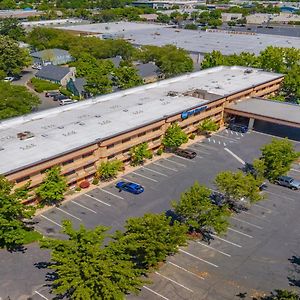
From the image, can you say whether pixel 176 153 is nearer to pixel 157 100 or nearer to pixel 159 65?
pixel 157 100

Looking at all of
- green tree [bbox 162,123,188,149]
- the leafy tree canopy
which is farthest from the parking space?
green tree [bbox 162,123,188,149]

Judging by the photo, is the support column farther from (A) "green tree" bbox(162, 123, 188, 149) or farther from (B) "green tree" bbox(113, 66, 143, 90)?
(B) "green tree" bbox(113, 66, 143, 90)

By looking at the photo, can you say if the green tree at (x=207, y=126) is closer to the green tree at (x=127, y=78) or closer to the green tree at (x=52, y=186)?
the green tree at (x=127, y=78)

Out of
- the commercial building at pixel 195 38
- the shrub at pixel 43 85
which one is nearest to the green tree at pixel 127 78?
the shrub at pixel 43 85

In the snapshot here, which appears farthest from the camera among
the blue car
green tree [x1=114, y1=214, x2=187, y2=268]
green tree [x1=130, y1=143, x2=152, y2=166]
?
green tree [x1=130, y1=143, x2=152, y2=166]

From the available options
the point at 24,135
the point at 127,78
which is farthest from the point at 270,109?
the point at 24,135

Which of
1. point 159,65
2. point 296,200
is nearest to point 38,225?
point 296,200

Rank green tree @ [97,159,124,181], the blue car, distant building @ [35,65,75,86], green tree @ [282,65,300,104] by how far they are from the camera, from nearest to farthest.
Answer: the blue car → green tree @ [97,159,124,181] → green tree @ [282,65,300,104] → distant building @ [35,65,75,86]
